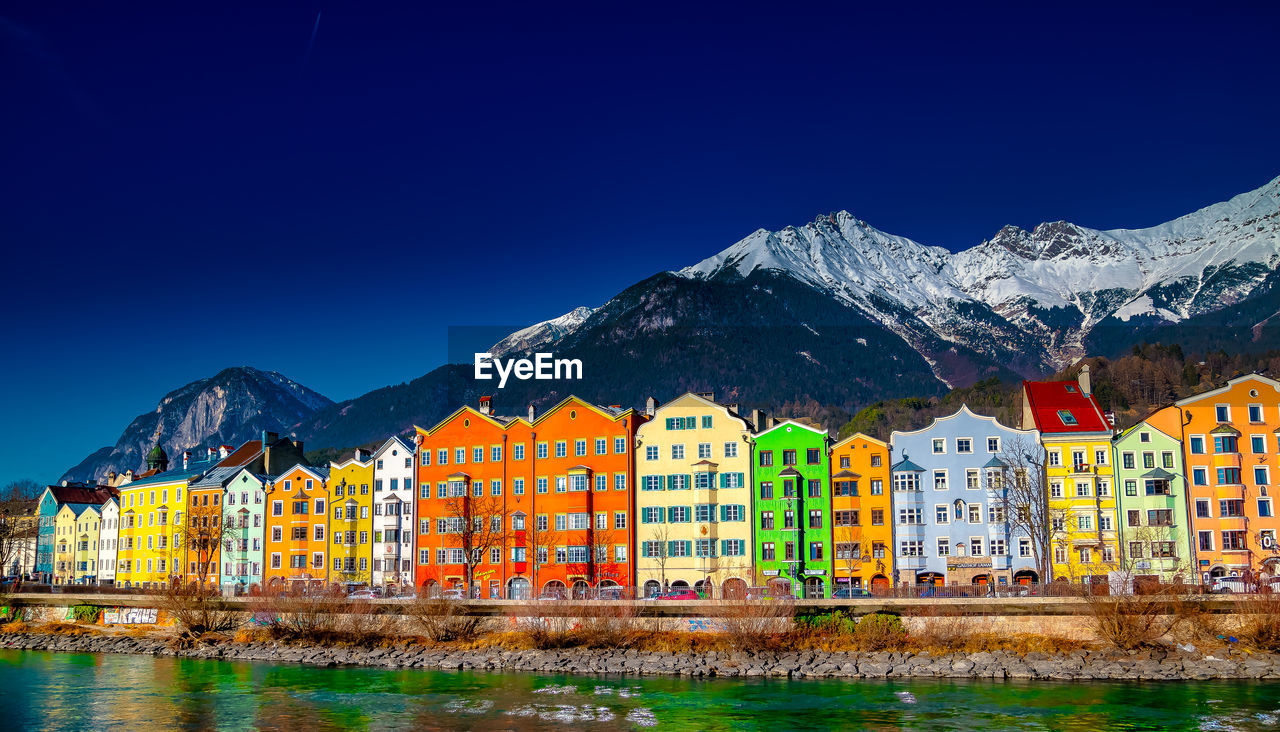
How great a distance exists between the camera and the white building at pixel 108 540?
12100cm

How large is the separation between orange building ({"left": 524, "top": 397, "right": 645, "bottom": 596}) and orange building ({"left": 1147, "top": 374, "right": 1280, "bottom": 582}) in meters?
41.4

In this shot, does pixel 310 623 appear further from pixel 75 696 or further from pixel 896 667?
pixel 896 667

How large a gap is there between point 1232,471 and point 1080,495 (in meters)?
10.9

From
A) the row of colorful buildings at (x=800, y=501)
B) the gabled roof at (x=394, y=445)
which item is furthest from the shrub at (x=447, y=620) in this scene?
the gabled roof at (x=394, y=445)

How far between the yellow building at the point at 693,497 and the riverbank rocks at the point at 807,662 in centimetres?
2133

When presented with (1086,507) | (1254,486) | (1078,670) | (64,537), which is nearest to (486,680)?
(1078,670)

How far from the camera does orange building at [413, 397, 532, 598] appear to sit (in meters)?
90.0

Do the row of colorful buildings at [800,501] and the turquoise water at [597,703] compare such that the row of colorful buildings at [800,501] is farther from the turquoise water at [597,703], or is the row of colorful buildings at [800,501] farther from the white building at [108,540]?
the white building at [108,540]

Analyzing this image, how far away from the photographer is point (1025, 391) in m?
86.5

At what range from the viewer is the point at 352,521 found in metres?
98.3

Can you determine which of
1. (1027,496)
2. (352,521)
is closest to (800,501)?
(1027,496)

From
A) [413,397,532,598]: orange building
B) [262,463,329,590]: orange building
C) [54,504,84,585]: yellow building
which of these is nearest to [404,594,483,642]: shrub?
[413,397,532,598]: orange building

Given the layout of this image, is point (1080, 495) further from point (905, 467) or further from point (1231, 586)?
point (1231, 586)

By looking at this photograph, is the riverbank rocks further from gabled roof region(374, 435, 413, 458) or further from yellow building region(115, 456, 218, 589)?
yellow building region(115, 456, 218, 589)
